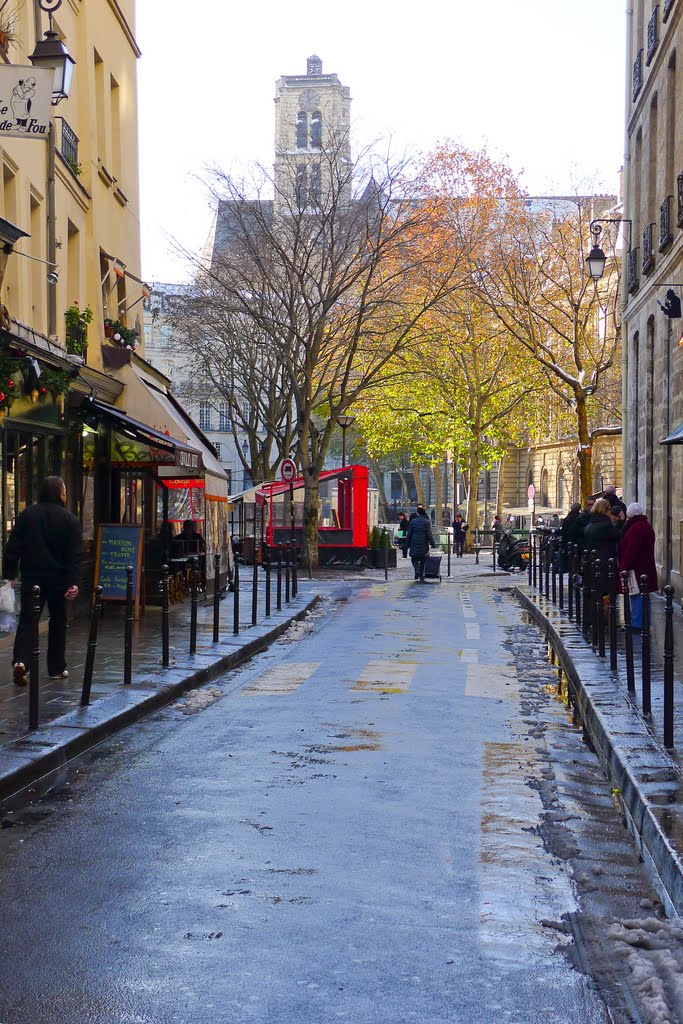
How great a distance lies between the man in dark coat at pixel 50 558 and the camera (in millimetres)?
10761

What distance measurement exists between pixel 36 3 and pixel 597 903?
14.3 metres

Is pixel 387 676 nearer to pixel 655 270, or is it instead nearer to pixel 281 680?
pixel 281 680

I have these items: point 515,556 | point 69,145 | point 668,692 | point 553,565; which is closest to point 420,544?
point 515,556

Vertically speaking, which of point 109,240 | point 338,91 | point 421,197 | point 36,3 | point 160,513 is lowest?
point 160,513

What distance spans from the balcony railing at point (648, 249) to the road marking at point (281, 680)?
14295mm

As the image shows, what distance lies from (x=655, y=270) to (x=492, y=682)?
1468cm

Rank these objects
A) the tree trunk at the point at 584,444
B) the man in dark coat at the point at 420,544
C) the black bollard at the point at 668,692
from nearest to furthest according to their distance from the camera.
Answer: the black bollard at the point at 668,692 → the man in dark coat at the point at 420,544 → the tree trunk at the point at 584,444

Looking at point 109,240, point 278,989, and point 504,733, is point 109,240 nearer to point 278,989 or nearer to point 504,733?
point 504,733

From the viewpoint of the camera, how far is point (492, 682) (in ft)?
39.0

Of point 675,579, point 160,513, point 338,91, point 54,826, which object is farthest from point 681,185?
point 338,91

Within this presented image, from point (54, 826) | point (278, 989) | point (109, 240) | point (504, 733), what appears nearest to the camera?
point (278, 989)

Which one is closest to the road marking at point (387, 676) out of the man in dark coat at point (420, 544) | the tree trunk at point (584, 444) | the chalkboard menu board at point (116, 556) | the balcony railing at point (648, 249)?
the chalkboard menu board at point (116, 556)

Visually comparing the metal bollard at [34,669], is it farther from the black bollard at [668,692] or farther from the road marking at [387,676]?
the black bollard at [668,692]

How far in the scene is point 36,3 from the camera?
15953 millimetres
